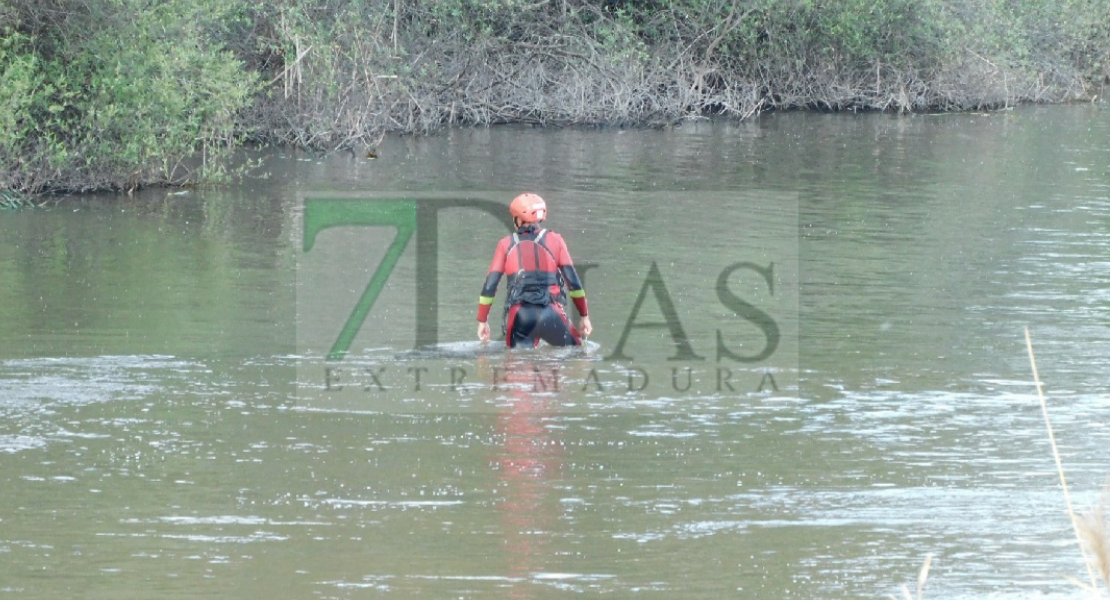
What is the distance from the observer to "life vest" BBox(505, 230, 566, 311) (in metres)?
11.0

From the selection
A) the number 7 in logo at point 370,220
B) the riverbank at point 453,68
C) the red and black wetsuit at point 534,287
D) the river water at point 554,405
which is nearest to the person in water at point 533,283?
the red and black wetsuit at point 534,287

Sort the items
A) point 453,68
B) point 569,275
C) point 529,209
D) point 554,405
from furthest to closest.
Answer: point 453,68, point 569,275, point 529,209, point 554,405

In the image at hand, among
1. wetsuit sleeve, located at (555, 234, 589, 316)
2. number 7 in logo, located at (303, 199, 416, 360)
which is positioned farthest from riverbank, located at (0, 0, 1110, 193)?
wetsuit sleeve, located at (555, 234, 589, 316)

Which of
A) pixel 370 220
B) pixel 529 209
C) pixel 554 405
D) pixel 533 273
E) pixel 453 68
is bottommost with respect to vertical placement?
pixel 554 405

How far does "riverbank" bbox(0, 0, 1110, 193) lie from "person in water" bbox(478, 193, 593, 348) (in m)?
8.56

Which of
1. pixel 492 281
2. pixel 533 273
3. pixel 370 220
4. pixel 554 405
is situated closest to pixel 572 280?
pixel 533 273

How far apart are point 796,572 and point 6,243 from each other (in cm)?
1157

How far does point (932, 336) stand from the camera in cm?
1195

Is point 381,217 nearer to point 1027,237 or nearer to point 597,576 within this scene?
point 1027,237

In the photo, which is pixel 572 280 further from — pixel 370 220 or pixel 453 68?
pixel 453 68

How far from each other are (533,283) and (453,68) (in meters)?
18.7

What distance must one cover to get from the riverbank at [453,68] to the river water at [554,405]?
123cm

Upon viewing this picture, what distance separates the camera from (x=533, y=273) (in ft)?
36.3

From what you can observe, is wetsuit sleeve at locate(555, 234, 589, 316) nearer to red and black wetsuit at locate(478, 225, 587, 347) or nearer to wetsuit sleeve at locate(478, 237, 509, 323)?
red and black wetsuit at locate(478, 225, 587, 347)
